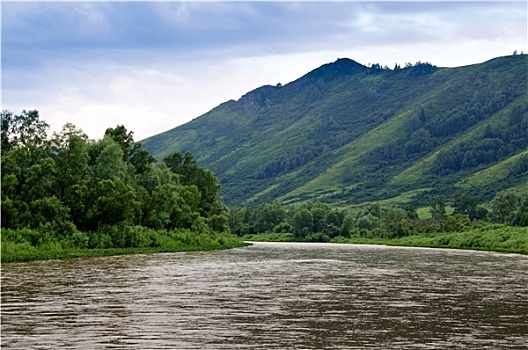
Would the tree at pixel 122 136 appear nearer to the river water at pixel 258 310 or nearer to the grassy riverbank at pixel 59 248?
the grassy riverbank at pixel 59 248

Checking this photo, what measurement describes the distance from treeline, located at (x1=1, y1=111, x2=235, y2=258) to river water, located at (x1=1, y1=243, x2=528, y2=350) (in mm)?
25017

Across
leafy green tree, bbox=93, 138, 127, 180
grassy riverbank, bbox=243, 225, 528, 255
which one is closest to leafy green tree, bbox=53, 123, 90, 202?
leafy green tree, bbox=93, 138, 127, 180

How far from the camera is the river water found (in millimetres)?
22891

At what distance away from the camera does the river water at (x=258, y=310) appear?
2289 cm

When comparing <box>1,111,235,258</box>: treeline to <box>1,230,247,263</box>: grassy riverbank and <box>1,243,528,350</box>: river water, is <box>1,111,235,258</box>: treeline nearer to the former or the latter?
<box>1,230,247,263</box>: grassy riverbank

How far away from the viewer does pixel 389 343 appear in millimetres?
22609

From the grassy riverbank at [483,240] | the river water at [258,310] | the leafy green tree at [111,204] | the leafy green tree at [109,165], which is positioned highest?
the leafy green tree at [109,165]

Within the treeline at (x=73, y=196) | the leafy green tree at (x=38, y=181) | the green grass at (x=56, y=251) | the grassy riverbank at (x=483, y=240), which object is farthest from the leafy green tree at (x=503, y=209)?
the leafy green tree at (x=38, y=181)

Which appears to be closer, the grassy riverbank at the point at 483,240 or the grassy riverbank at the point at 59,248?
the grassy riverbank at the point at 59,248

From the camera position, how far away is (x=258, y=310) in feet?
100

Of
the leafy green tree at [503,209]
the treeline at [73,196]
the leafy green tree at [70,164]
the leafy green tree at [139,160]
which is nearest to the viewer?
the treeline at [73,196]

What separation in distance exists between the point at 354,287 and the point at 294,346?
68.0 ft

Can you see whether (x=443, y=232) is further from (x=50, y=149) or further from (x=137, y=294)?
(x=137, y=294)

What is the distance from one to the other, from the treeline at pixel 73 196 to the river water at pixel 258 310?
25.0m
